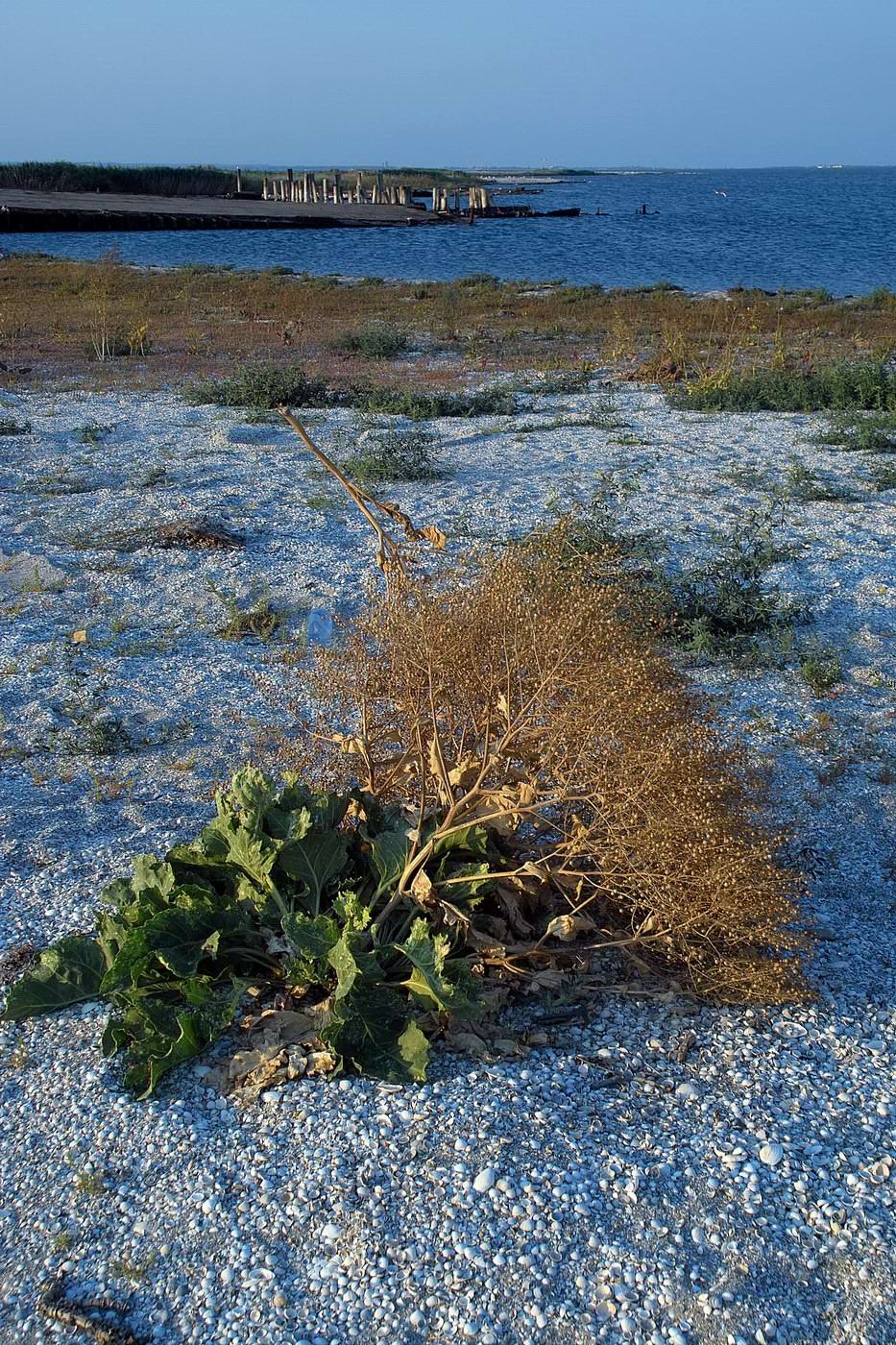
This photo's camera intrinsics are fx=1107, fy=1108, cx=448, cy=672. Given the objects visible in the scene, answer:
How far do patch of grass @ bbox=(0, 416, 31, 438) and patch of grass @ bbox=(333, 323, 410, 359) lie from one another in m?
4.93

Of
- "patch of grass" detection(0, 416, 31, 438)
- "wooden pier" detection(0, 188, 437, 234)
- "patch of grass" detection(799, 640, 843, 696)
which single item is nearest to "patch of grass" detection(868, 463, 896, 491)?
"patch of grass" detection(799, 640, 843, 696)

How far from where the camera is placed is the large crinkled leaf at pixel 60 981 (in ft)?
9.28

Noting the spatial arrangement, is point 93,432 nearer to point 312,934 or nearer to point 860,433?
point 860,433

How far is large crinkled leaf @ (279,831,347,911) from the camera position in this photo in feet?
9.61

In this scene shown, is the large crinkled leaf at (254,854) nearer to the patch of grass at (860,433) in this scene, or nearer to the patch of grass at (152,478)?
the patch of grass at (152,478)

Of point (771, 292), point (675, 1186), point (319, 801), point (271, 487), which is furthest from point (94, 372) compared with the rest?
point (771, 292)

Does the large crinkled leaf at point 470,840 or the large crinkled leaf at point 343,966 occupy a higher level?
the large crinkled leaf at point 470,840

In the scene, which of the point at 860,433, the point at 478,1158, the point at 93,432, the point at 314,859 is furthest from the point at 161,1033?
the point at 860,433

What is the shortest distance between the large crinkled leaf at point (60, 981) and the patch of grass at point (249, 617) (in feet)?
9.33

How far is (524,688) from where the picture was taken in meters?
2.80

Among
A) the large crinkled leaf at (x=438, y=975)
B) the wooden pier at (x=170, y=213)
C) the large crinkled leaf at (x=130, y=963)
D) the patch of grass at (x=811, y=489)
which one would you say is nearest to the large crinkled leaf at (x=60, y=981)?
the large crinkled leaf at (x=130, y=963)

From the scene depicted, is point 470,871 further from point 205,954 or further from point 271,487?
point 271,487

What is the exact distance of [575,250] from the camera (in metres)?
36.9

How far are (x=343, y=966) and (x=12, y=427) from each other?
27.9 ft
